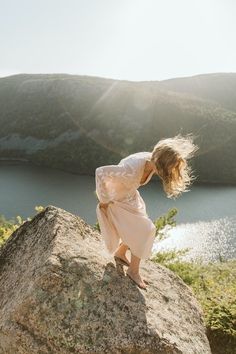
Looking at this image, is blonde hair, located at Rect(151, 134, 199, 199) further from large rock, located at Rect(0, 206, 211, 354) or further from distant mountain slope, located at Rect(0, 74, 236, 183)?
distant mountain slope, located at Rect(0, 74, 236, 183)

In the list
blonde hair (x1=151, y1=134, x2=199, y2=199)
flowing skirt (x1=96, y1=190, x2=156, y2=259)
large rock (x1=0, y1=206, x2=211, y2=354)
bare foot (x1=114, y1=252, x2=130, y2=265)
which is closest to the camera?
large rock (x1=0, y1=206, x2=211, y2=354)

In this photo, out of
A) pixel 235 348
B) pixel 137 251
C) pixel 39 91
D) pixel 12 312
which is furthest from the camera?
pixel 39 91

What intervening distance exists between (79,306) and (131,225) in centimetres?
174

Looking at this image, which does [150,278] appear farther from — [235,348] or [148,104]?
[148,104]

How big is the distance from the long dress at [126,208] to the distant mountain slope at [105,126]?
104198 mm

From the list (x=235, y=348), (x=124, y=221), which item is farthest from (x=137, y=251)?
(x=235, y=348)

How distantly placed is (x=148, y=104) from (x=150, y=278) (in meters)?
141

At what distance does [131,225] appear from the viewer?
707 cm

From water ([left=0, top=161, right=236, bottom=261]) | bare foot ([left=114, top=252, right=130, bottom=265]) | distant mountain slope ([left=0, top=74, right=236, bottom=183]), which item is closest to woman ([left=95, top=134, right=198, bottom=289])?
bare foot ([left=114, top=252, right=130, bottom=265])

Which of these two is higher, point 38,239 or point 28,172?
point 38,239

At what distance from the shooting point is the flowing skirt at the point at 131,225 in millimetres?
7018

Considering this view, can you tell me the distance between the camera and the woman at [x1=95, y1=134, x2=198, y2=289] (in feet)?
22.1

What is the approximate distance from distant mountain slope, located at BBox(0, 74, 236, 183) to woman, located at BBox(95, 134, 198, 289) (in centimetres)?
10420

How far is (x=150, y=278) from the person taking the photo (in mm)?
7898
